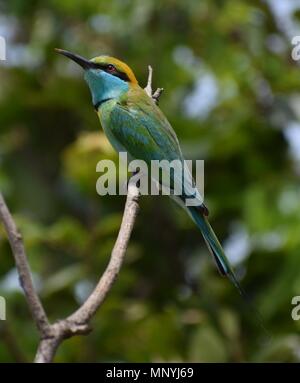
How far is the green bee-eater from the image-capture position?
8.71ft

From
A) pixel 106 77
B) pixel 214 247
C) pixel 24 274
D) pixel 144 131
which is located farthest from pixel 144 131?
pixel 24 274

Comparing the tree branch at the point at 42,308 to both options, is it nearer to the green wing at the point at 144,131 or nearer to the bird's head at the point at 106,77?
the green wing at the point at 144,131

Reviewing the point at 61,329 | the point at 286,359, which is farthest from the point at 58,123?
the point at 61,329

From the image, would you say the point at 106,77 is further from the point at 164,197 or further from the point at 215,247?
the point at 164,197

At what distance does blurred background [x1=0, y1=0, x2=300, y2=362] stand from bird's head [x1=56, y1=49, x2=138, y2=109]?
2.22 feet

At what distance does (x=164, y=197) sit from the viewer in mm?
3869

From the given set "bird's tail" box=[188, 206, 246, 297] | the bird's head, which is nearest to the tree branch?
"bird's tail" box=[188, 206, 246, 297]

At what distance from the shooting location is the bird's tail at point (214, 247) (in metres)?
2.30

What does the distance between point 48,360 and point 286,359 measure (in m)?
1.70

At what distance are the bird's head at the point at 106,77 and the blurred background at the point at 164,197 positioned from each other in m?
0.68

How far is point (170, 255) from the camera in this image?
3.91 m

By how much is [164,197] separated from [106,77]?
4.01 ft

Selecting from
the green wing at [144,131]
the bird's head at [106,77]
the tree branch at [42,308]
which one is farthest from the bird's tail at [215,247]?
the tree branch at [42,308]

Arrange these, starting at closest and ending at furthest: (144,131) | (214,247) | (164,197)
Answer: (214,247) → (144,131) → (164,197)
